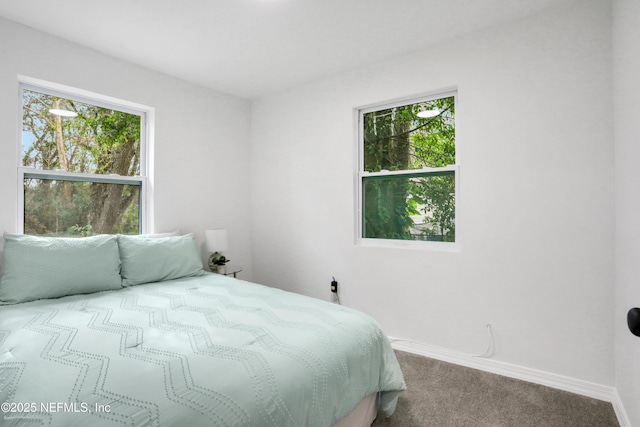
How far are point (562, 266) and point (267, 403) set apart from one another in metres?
2.14

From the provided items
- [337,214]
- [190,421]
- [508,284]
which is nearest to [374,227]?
[337,214]

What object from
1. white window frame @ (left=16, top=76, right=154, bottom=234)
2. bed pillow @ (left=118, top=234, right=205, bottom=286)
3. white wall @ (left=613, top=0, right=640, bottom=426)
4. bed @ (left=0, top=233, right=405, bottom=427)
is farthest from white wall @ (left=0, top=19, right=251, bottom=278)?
white wall @ (left=613, top=0, right=640, bottom=426)

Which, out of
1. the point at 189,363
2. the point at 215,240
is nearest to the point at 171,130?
the point at 215,240

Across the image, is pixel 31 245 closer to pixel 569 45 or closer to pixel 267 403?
pixel 267 403

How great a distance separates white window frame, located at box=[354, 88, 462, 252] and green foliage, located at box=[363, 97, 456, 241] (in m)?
0.04

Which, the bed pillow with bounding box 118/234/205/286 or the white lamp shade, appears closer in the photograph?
the bed pillow with bounding box 118/234/205/286

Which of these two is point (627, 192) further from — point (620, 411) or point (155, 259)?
point (155, 259)

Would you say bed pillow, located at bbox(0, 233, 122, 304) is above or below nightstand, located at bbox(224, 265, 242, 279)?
above

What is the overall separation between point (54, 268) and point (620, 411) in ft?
11.9

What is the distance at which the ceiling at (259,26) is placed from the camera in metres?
2.18

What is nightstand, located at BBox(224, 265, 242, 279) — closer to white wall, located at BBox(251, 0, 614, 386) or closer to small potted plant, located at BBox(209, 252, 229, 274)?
small potted plant, located at BBox(209, 252, 229, 274)

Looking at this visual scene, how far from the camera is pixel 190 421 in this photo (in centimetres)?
100

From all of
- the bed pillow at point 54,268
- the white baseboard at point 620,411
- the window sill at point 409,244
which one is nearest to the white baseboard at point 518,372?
the white baseboard at point 620,411

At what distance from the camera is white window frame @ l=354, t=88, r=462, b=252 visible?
2.68m
